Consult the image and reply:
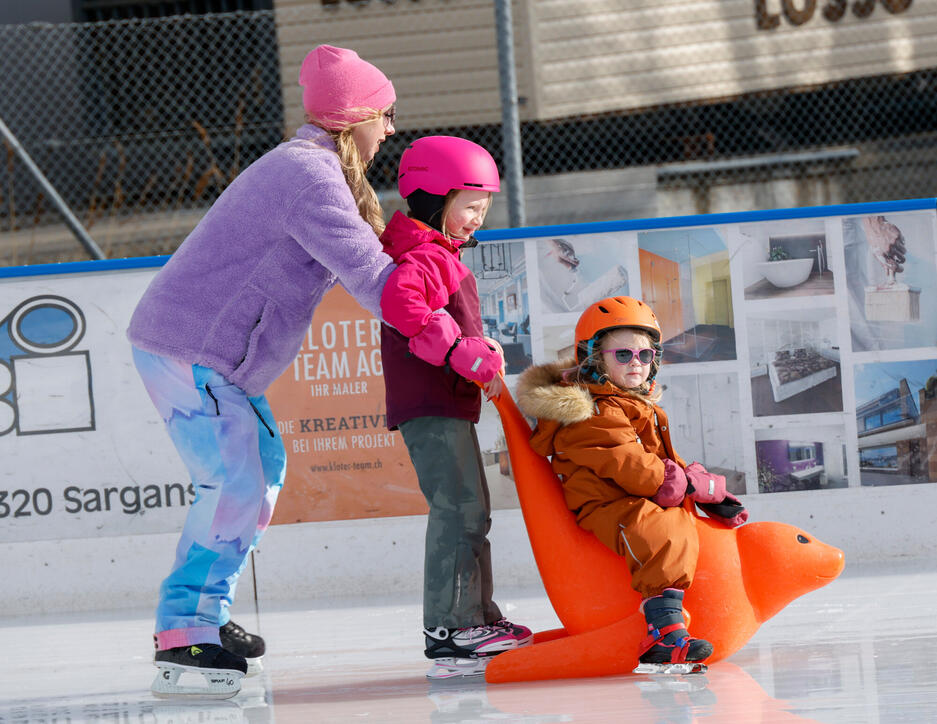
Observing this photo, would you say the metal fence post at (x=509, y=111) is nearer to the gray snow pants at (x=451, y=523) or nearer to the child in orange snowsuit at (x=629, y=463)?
the child in orange snowsuit at (x=629, y=463)

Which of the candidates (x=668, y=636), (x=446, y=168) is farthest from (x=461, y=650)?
(x=446, y=168)

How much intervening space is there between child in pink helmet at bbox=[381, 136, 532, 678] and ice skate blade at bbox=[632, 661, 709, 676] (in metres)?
0.35

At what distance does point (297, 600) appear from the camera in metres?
4.06

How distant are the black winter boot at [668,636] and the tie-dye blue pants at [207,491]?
95 cm

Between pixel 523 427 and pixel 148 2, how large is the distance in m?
8.23

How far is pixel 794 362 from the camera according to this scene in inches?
158

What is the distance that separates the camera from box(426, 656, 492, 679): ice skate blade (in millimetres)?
2744

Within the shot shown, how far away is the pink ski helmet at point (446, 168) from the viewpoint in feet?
8.89

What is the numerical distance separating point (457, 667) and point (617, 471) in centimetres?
62

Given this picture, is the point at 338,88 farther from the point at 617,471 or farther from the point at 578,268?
the point at 578,268

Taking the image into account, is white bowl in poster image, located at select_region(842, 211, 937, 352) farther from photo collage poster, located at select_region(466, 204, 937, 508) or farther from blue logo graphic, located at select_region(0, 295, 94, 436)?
blue logo graphic, located at select_region(0, 295, 94, 436)

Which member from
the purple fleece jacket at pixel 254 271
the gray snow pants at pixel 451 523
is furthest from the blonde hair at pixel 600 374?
the purple fleece jacket at pixel 254 271

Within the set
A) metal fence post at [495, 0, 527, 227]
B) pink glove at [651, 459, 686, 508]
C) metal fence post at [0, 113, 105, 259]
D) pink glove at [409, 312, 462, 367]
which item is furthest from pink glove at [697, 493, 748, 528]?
metal fence post at [0, 113, 105, 259]

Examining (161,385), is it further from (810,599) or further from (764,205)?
(764,205)
